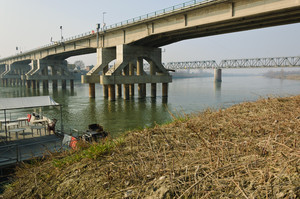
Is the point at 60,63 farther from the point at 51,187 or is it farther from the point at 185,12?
the point at 51,187

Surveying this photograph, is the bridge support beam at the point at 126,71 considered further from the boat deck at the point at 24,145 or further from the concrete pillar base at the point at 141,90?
the boat deck at the point at 24,145

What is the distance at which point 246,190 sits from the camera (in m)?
2.91

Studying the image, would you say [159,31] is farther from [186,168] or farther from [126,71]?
[186,168]

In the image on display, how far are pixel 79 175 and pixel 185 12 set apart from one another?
101 feet

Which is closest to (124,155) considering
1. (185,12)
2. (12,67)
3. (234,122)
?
(234,122)

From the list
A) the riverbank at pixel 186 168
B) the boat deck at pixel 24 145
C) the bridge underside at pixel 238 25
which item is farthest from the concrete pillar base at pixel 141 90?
the riverbank at pixel 186 168

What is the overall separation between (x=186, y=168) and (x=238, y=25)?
111ft

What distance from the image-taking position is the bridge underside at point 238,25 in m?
26.4

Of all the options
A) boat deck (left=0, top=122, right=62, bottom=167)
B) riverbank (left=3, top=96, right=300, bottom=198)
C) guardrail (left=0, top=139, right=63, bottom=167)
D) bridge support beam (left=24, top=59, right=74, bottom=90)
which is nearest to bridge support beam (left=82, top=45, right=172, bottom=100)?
boat deck (left=0, top=122, right=62, bottom=167)

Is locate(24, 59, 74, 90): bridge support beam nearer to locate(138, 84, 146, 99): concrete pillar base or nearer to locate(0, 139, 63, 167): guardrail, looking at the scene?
locate(138, 84, 146, 99): concrete pillar base

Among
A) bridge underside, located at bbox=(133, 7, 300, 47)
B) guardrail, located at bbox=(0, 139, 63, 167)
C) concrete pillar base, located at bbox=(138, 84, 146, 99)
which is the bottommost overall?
guardrail, located at bbox=(0, 139, 63, 167)

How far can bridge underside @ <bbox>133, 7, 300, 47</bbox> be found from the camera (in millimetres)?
26438

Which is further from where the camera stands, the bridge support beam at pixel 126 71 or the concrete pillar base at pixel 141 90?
the concrete pillar base at pixel 141 90

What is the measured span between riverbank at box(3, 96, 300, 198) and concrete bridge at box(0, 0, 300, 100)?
2353 centimetres
